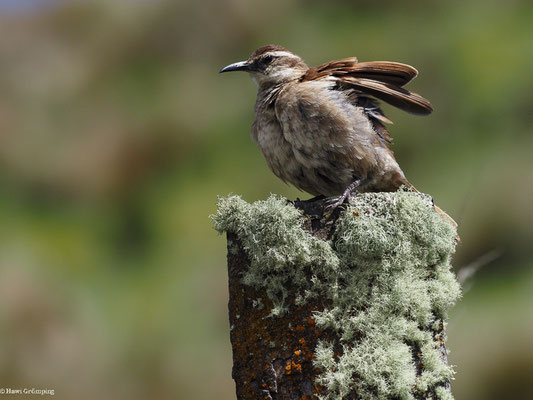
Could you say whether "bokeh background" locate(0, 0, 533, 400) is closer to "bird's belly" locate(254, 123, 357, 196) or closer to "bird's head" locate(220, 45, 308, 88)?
"bird's head" locate(220, 45, 308, 88)

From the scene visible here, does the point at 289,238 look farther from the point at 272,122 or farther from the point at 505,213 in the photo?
the point at 505,213

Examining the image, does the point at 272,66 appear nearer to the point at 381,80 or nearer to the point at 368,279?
the point at 381,80

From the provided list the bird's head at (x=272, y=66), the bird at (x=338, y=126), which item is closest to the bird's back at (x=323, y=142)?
the bird at (x=338, y=126)

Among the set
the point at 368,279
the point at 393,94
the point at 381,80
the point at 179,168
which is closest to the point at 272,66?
the point at 381,80

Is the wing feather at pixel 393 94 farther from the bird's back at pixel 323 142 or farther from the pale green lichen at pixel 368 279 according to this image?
the pale green lichen at pixel 368 279

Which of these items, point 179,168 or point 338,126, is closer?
point 338,126

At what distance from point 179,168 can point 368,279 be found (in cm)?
648

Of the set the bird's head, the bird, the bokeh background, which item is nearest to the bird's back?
the bird

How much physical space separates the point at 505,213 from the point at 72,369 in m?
4.92

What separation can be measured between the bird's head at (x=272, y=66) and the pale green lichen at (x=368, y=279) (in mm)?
1537

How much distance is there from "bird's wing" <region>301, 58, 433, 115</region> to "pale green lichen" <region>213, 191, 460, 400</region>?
0.92 meters

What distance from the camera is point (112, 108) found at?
31.2ft

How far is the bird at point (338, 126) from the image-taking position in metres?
3.54

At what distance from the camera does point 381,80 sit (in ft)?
11.9
